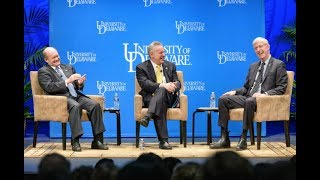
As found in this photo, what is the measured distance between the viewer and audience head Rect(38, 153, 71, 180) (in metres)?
2.57

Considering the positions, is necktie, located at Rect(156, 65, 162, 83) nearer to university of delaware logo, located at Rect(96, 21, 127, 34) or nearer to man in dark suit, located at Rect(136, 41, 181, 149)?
man in dark suit, located at Rect(136, 41, 181, 149)

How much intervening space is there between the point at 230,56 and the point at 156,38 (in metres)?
1.07

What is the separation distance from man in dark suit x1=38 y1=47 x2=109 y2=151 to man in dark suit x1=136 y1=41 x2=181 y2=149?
1.69 ft

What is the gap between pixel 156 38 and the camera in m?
8.13

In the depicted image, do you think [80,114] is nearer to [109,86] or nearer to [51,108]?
[51,108]

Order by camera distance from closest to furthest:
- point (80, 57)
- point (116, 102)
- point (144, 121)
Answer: point (144, 121) → point (116, 102) → point (80, 57)

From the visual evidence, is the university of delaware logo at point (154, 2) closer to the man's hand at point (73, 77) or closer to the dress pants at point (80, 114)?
the dress pants at point (80, 114)

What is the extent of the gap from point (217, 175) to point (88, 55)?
573cm

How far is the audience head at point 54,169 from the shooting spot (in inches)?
101

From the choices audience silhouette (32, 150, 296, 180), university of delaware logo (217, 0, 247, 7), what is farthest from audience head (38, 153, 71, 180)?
university of delaware logo (217, 0, 247, 7)

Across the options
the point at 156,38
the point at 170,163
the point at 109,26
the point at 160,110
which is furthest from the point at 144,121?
the point at 170,163

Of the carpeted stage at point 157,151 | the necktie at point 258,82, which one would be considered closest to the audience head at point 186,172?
the carpeted stage at point 157,151
